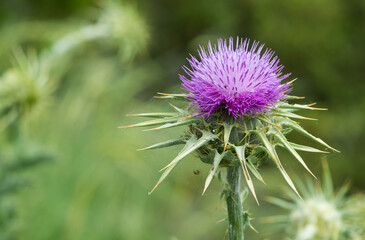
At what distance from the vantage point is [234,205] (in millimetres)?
1785

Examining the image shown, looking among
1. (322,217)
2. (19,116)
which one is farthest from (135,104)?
(322,217)

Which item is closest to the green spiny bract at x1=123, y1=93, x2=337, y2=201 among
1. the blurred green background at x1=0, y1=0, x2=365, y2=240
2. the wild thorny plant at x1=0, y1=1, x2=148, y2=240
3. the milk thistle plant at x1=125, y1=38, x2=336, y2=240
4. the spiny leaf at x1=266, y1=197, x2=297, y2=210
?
the milk thistle plant at x1=125, y1=38, x2=336, y2=240

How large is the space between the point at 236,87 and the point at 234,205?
1.36ft

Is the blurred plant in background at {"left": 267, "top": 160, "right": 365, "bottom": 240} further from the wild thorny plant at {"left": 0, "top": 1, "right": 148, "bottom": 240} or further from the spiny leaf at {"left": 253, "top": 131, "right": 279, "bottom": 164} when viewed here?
the wild thorny plant at {"left": 0, "top": 1, "right": 148, "bottom": 240}

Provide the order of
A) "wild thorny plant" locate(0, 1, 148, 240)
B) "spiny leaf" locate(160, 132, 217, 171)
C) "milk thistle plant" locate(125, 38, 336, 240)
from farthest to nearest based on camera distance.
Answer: "wild thorny plant" locate(0, 1, 148, 240), "milk thistle plant" locate(125, 38, 336, 240), "spiny leaf" locate(160, 132, 217, 171)

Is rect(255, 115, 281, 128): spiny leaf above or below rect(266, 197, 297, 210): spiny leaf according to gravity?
below

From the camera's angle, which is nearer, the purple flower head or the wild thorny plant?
the purple flower head

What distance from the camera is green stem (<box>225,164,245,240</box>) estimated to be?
176cm

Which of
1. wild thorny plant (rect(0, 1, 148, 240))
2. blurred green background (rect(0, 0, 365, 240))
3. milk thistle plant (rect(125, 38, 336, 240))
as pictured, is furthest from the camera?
blurred green background (rect(0, 0, 365, 240))

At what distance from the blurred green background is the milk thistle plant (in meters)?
2.11

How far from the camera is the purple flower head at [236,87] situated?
5.68 feet

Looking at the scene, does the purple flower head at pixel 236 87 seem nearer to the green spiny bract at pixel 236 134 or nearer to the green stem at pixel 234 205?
the green spiny bract at pixel 236 134

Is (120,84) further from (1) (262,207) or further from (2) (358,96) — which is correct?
(2) (358,96)

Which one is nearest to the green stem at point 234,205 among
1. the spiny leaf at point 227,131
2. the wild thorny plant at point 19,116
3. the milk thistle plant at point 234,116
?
the milk thistle plant at point 234,116
